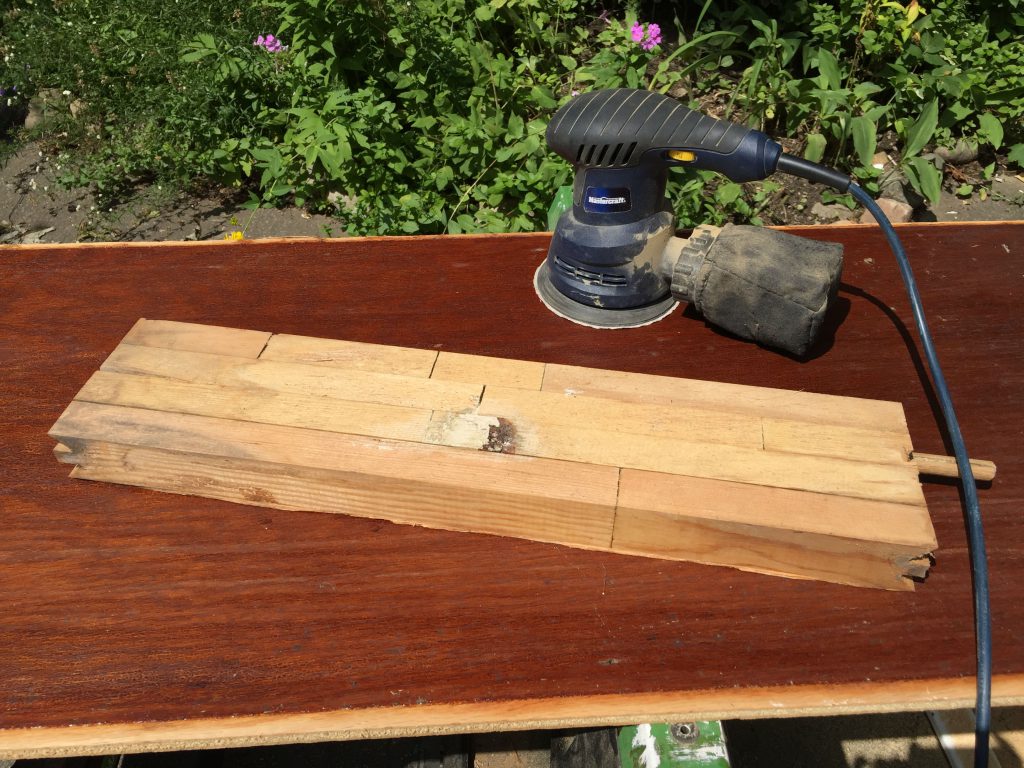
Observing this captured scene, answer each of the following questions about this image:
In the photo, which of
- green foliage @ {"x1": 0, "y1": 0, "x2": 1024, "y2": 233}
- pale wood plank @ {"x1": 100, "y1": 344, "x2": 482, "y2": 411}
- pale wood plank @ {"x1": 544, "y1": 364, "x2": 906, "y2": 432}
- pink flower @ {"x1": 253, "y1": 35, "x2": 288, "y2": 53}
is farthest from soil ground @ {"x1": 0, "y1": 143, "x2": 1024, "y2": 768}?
pale wood plank @ {"x1": 544, "y1": 364, "x2": 906, "y2": 432}

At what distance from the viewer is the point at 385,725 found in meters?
0.90

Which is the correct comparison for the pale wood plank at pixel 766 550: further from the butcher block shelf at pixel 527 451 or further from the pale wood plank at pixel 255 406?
the pale wood plank at pixel 255 406

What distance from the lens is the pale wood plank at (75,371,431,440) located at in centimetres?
109

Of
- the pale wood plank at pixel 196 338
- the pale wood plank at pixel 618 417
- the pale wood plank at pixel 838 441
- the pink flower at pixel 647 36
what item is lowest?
the pink flower at pixel 647 36

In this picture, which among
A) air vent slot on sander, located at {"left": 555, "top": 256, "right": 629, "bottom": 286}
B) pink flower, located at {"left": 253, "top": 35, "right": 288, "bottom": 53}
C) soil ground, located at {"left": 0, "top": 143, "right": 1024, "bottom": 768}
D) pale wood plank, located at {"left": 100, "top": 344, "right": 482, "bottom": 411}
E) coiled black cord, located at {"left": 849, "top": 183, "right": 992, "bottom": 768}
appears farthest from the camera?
pink flower, located at {"left": 253, "top": 35, "right": 288, "bottom": 53}

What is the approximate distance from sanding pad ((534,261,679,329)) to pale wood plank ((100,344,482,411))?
0.29 metres

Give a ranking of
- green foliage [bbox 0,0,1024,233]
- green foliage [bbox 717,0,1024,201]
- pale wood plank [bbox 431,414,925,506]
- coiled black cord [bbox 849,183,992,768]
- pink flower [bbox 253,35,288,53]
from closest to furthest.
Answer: coiled black cord [bbox 849,183,992,768] < pale wood plank [bbox 431,414,925,506] < green foliage [bbox 0,0,1024,233] < green foliage [bbox 717,0,1024,201] < pink flower [bbox 253,35,288,53]

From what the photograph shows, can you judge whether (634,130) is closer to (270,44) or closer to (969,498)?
(969,498)

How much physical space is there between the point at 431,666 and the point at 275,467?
1.09 ft

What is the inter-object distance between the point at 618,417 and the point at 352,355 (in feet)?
1.34

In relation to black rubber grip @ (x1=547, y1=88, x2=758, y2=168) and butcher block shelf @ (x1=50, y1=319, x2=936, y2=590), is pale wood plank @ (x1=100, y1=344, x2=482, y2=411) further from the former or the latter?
black rubber grip @ (x1=547, y1=88, x2=758, y2=168)

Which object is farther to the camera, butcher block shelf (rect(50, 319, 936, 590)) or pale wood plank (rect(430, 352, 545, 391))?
pale wood plank (rect(430, 352, 545, 391))

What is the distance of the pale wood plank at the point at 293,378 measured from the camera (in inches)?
44.4

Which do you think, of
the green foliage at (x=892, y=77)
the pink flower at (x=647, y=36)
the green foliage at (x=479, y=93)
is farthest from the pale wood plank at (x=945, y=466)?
the pink flower at (x=647, y=36)
